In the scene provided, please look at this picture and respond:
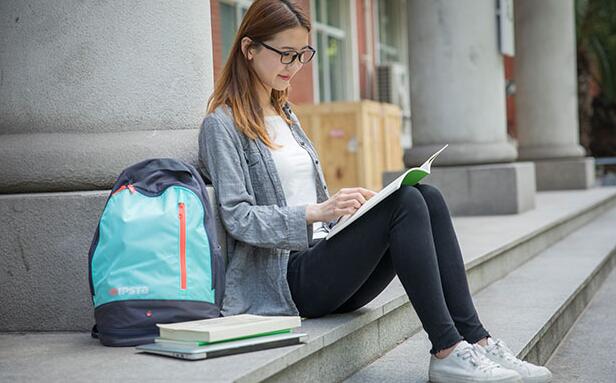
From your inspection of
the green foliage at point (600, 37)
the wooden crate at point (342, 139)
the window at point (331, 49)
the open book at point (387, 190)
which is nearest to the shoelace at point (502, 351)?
the open book at point (387, 190)

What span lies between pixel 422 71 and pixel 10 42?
17.1 feet

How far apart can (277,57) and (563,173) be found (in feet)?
31.6

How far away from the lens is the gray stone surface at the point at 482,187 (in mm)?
8250

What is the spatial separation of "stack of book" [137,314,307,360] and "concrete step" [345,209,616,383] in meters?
0.51

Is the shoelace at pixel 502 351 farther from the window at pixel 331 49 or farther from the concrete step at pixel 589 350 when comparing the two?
the window at pixel 331 49

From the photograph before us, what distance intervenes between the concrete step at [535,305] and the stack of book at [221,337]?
51 centimetres

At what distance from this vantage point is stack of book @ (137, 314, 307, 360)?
2824mm

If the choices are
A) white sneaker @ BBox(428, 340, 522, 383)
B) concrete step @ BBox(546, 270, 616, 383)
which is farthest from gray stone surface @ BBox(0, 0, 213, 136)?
concrete step @ BBox(546, 270, 616, 383)

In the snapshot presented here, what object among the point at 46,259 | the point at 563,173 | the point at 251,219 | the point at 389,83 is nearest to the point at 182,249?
the point at 251,219

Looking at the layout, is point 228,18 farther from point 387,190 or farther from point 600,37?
point 600,37

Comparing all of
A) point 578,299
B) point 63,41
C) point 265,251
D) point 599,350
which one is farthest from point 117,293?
point 578,299

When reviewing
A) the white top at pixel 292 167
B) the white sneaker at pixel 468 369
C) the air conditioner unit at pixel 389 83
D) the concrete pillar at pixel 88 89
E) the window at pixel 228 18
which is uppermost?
the window at pixel 228 18

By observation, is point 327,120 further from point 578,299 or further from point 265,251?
point 265,251

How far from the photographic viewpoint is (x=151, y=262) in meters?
3.02
